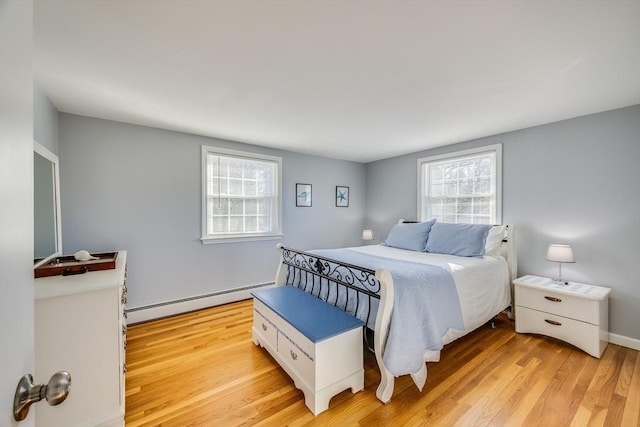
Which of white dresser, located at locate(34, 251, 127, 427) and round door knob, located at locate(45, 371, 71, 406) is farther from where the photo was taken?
white dresser, located at locate(34, 251, 127, 427)

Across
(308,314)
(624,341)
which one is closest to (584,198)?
(624,341)

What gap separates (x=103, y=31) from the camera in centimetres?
144

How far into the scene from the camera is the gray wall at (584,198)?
244 cm

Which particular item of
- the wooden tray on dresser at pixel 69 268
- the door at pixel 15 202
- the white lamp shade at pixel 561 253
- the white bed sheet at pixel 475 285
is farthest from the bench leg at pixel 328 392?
the white lamp shade at pixel 561 253

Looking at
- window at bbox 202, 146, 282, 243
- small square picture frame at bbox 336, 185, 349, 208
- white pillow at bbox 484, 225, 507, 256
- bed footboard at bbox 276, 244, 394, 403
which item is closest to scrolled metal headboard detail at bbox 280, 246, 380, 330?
bed footboard at bbox 276, 244, 394, 403

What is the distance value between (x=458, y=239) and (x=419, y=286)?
139 centimetres

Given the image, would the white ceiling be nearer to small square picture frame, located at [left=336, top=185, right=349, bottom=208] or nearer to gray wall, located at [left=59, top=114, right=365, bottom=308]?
gray wall, located at [left=59, top=114, right=365, bottom=308]

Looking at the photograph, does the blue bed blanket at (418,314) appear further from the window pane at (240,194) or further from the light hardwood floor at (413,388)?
the window pane at (240,194)

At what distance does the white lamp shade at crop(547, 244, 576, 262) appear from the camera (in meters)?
2.53

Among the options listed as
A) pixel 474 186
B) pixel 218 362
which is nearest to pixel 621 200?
pixel 474 186

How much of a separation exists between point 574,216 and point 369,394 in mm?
2780

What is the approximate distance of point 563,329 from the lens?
2.45 metres

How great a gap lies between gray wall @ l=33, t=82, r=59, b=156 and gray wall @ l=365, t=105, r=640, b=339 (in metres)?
4.51

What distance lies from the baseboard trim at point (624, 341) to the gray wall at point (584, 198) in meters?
0.04
